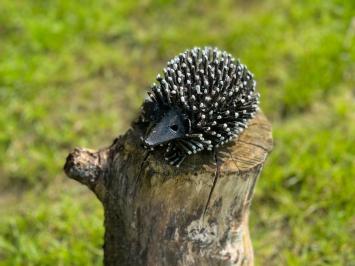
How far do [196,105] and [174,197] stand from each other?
425 millimetres

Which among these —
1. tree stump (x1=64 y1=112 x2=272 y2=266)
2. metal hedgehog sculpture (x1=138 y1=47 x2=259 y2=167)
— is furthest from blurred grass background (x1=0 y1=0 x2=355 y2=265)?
metal hedgehog sculpture (x1=138 y1=47 x2=259 y2=167)

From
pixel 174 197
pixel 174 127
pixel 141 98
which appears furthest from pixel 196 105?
pixel 141 98

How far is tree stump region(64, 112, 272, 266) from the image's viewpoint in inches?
97.0

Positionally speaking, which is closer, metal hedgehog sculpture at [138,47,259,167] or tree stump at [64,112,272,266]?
metal hedgehog sculpture at [138,47,259,167]

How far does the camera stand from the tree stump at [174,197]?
2465 millimetres

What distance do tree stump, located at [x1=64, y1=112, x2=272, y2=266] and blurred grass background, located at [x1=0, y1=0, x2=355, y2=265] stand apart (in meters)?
0.86

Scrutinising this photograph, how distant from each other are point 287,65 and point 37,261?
257 centimetres

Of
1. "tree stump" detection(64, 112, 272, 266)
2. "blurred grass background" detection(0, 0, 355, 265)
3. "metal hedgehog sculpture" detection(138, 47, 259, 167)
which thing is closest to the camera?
"metal hedgehog sculpture" detection(138, 47, 259, 167)

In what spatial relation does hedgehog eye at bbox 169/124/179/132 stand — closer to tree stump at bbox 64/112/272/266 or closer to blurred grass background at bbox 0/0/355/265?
tree stump at bbox 64/112/272/266

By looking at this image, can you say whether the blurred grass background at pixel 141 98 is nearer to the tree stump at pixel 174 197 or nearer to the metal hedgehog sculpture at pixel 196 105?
the tree stump at pixel 174 197

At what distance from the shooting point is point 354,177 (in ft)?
12.3

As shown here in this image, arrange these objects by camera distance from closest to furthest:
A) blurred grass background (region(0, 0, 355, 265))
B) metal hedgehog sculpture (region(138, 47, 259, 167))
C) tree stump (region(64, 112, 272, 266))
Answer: metal hedgehog sculpture (region(138, 47, 259, 167)) < tree stump (region(64, 112, 272, 266)) < blurred grass background (region(0, 0, 355, 265))

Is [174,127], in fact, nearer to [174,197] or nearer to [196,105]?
[196,105]

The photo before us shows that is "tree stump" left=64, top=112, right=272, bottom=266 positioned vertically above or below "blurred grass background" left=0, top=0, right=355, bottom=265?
below
